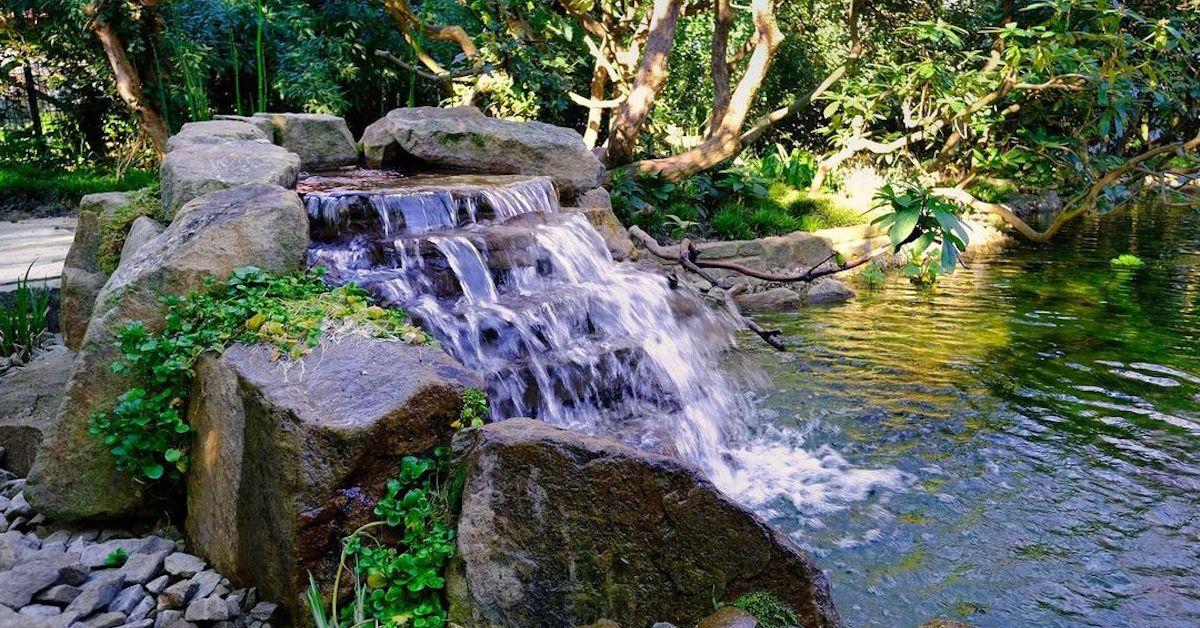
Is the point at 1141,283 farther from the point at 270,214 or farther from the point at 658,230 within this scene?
the point at 270,214

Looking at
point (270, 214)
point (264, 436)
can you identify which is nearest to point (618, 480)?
point (264, 436)

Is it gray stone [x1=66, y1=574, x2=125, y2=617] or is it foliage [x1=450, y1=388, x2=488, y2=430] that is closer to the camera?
gray stone [x1=66, y1=574, x2=125, y2=617]

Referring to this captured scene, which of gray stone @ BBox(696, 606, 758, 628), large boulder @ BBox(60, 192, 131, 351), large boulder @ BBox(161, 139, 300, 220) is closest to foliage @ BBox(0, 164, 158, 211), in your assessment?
large boulder @ BBox(60, 192, 131, 351)

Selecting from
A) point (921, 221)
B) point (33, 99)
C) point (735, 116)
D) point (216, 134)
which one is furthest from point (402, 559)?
point (33, 99)

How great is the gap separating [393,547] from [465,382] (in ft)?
2.04

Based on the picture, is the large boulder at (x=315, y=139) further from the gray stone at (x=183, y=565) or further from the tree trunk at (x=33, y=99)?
the tree trunk at (x=33, y=99)

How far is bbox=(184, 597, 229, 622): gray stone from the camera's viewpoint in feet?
9.30

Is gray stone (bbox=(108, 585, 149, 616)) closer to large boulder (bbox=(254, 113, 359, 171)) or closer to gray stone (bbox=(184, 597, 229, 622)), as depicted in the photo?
gray stone (bbox=(184, 597, 229, 622))

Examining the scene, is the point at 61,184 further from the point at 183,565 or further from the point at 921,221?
the point at 921,221

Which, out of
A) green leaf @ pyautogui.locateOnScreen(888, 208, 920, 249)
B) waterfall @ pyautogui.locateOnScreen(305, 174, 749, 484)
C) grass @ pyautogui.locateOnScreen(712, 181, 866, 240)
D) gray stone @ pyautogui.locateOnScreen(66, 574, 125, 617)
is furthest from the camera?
grass @ pyautogui.locateOnScreen(712, 181, 866, 240)

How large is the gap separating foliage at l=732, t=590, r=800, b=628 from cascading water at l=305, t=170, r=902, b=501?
1263 mm

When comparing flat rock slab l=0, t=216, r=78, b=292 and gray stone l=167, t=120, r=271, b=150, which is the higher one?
gray stone l=167, t=120, r=271, b=150

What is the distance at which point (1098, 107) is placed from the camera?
36.4 feet

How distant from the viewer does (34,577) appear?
2.88 metres
